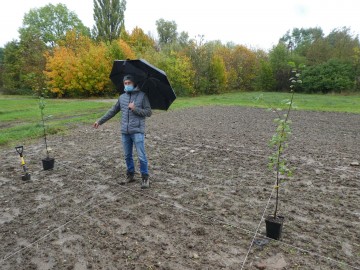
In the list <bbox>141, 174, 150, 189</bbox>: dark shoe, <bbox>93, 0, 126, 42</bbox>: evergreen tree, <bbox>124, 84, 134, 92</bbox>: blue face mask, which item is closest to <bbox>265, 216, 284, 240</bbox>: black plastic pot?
<bbox>141, 174, 150, 189</bbox>: dark shoe

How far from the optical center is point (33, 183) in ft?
16.4

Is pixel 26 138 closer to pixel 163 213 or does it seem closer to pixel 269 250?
pixel 163 213

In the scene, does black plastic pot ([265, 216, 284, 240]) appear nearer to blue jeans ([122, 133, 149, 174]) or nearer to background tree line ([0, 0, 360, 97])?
blue jeans ([122, 133, 149, 174])

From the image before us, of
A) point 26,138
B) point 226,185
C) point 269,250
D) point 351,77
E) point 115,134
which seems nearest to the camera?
point 269,250

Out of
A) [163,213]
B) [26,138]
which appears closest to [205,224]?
[163,213]

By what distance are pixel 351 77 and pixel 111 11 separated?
3751 centimetres

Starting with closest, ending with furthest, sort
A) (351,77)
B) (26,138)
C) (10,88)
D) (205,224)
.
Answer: (205,224) < (26,138) < (351,77) < (10,88)

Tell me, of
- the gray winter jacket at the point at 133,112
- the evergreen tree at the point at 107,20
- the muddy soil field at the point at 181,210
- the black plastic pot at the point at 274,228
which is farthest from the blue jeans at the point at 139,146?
the evergreen tree at the point at 107,20

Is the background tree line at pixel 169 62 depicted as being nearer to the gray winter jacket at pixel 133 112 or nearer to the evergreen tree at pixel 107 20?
the evergreen tree at pixel 107 20

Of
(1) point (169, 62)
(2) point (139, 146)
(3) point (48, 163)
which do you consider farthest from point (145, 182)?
(1) point (169, 62)

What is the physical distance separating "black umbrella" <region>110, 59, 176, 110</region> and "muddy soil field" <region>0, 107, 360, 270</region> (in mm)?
1594

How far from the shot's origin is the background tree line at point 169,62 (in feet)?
83.5

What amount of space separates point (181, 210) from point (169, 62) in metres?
23.8

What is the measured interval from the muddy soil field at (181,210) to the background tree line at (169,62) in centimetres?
1679
